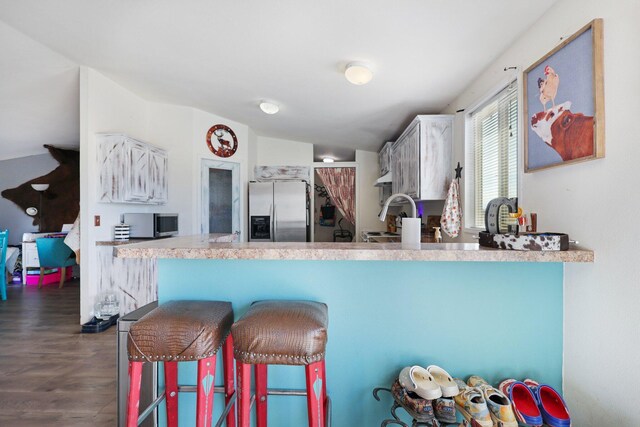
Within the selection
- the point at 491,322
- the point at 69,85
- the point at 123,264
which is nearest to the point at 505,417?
the point at 491,322

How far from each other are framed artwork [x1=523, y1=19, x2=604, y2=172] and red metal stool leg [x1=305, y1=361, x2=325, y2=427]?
141cm

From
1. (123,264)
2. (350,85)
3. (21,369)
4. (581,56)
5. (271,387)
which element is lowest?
(21,369)

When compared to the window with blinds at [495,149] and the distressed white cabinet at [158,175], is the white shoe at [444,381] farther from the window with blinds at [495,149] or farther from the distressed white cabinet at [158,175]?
the distressed white cabinet at [158,175]

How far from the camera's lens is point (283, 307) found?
120 centimetres

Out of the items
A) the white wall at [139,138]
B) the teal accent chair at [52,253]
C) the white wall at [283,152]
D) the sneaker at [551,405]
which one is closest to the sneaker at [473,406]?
the sneaker at [551,405]

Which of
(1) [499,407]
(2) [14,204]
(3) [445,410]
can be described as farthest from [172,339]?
(2) [14,204]

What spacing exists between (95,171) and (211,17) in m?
2.18

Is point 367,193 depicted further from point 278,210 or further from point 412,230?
point 412,230

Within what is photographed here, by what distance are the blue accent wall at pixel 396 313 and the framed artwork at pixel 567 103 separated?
548mm

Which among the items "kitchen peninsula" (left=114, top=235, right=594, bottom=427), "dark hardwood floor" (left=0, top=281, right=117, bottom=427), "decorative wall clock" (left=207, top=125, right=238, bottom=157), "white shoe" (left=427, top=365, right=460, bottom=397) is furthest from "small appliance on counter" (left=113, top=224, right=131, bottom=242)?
"white shoe" (left=427, top=365, right=460, bottom=397)

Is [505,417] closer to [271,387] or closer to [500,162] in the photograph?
[271,387]

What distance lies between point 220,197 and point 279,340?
366 centimetres

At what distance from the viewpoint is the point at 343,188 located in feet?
17.5

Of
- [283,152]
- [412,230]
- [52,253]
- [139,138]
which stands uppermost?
[283,152]
